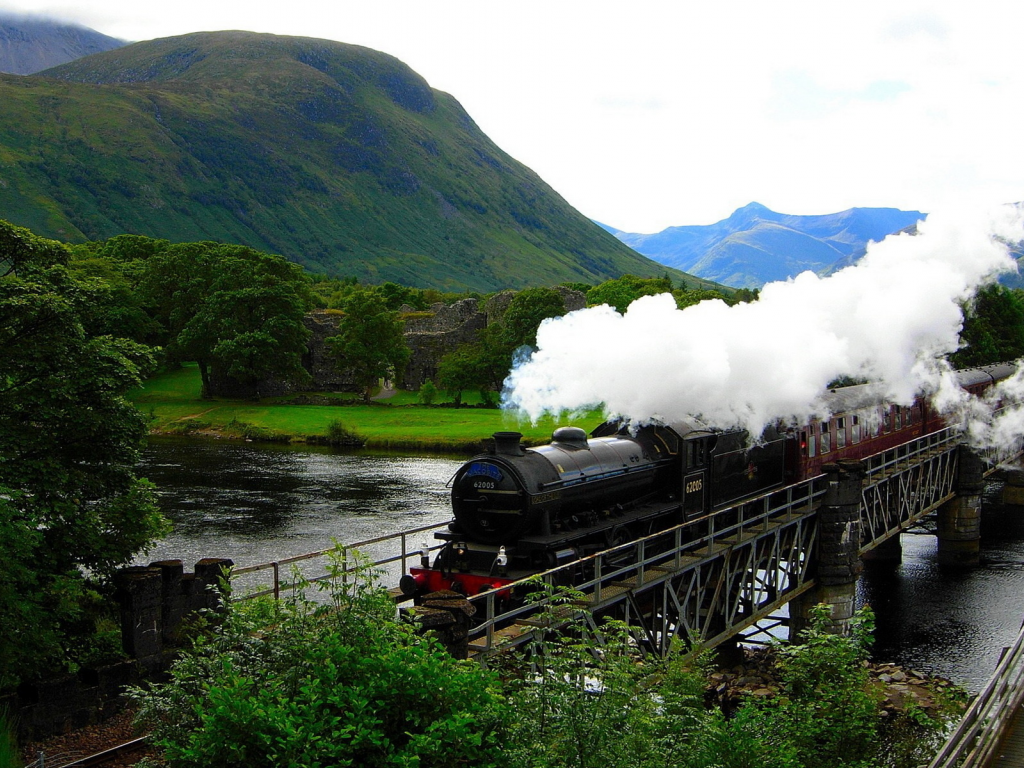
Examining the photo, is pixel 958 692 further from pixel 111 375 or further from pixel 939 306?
pixel 939 306

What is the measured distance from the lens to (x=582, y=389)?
2141 cm

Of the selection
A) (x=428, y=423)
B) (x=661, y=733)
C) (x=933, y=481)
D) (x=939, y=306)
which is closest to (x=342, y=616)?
(x=661, y=733)

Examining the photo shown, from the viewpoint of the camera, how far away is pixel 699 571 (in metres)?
19.7

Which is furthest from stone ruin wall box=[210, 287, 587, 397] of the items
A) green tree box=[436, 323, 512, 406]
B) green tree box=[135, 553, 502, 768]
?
green tree box=[135, 553, 502, 768]

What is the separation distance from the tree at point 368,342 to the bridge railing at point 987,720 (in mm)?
67287

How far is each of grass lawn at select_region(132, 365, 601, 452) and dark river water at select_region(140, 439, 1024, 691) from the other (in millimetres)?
4698

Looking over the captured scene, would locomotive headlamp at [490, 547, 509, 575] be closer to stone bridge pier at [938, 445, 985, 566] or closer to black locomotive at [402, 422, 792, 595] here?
black locomotive at [402, 422, 792, 595]

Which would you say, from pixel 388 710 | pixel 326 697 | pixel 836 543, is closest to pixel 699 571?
pixel 836 543

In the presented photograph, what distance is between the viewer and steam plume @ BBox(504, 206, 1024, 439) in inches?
829

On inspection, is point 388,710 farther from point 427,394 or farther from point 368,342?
point 368,342

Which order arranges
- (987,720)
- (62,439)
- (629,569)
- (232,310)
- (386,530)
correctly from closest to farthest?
(987,720) < (629,569) < (62,439) < (386,530) < (232,310)

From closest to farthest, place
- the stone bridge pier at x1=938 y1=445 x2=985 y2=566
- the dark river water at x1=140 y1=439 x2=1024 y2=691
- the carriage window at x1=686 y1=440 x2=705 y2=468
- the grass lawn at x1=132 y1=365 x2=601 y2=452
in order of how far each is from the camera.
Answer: the carriage window at x1=686 y1=440 x2=705 y2=468 → the dark river water at x1=140 y1=439 x2=1024 y2=691 → the stone bridge pier at x1=938 y1=445 x2=985 y2=566 → the grass lawn at x1=132 y1=365 x2=601 y2=452

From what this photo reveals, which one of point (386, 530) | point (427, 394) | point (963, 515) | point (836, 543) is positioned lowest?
point (386, 530)

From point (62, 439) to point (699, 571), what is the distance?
13.9m
